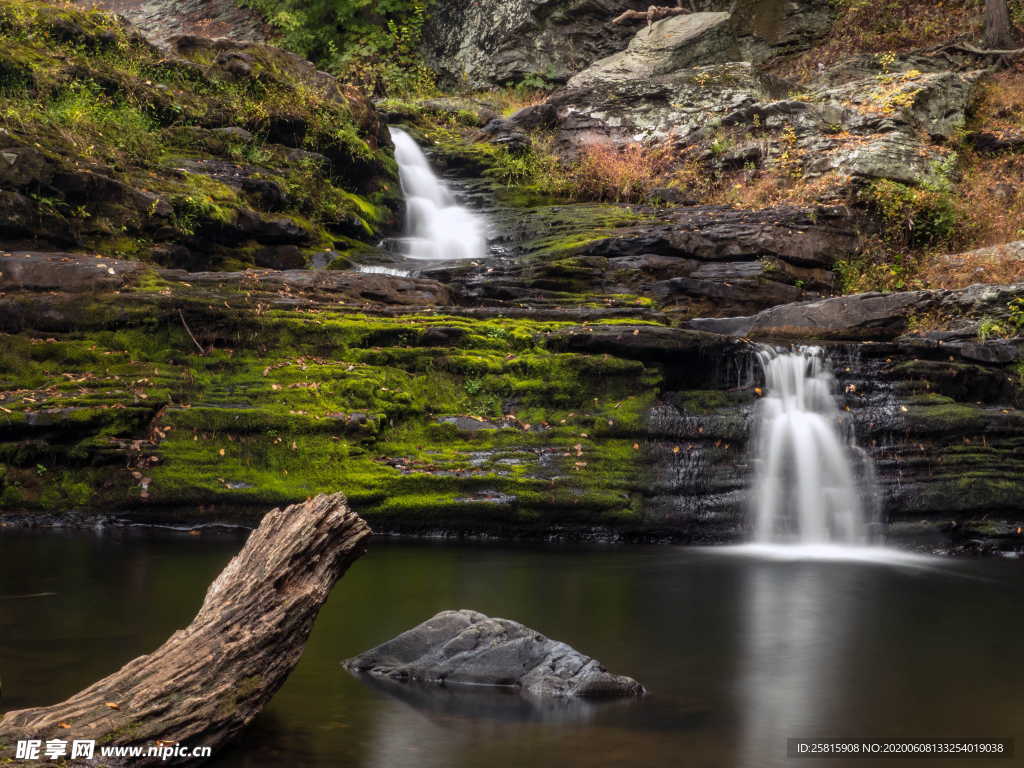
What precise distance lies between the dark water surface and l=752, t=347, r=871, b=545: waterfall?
1.19 metres

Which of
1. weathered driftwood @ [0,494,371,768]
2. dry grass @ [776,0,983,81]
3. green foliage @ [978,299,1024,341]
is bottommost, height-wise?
weathered driftwood @ [0,494,371,768]

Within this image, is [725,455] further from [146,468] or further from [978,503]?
[146,468]

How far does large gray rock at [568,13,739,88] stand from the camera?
2377 cm

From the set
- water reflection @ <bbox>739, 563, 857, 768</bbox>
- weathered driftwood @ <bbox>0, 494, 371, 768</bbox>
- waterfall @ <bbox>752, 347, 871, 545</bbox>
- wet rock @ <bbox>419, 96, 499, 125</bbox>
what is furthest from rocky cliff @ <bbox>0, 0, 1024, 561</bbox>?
weathered driftwood @ <bbox>0, 494, 371, 768</bbox>

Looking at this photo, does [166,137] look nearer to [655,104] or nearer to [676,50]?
[655,104]

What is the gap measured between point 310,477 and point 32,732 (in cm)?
704

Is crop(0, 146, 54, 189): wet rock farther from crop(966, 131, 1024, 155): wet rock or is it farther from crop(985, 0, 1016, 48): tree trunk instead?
crop(985, 0, 1016, 48): tree trunk

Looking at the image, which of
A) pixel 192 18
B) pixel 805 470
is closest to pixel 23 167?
pixel 805 470

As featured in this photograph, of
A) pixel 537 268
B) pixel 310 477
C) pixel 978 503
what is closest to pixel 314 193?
pixel 537 268

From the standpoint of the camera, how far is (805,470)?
10445mm

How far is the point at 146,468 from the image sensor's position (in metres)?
9.98

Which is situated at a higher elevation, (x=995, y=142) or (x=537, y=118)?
(x=537, y=118)

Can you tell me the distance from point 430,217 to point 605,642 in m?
14.2

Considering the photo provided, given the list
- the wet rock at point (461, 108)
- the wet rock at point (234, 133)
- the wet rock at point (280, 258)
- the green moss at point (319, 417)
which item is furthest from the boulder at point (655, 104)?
the green moss at point (319, 417)
